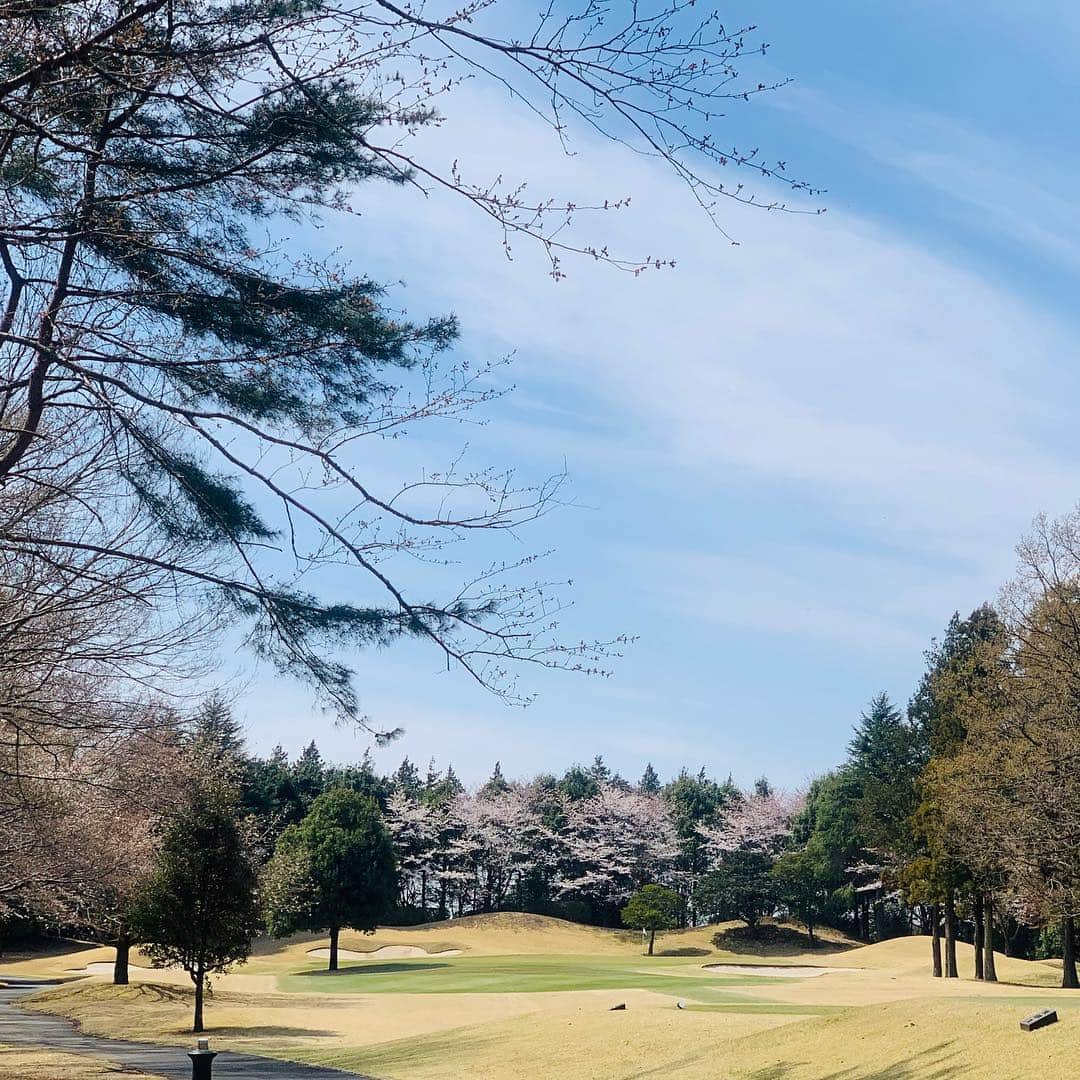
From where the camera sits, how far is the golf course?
1505cm

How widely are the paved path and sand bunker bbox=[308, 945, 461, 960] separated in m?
24.5

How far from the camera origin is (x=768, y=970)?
144 ft

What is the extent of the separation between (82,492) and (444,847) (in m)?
59.2

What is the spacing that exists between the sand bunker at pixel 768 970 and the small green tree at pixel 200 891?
2093 cm

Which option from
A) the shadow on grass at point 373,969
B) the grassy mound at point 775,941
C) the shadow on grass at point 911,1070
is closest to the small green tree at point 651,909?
the grassy mound at point 775,941

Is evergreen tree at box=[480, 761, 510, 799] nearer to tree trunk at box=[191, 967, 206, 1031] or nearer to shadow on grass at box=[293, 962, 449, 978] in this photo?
shadow on grass at box=[293, 962, 449, 978]

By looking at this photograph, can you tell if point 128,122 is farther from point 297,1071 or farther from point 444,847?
point 444,847

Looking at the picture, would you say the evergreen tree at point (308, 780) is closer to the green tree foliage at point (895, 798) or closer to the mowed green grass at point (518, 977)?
the mowed green grass at point (518, 977)

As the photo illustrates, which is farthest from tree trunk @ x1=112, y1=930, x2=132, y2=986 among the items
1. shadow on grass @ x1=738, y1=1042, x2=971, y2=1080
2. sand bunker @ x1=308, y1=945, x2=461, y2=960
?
shadow on grass @ x1=738, y1=1042, x2=971, y2=1080

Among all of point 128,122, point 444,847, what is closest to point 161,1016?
point 128,122

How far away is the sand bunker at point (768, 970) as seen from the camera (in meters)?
41.4

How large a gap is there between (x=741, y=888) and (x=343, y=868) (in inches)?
806

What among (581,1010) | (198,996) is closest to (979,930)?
(581,1010)

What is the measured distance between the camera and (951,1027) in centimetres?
1516
